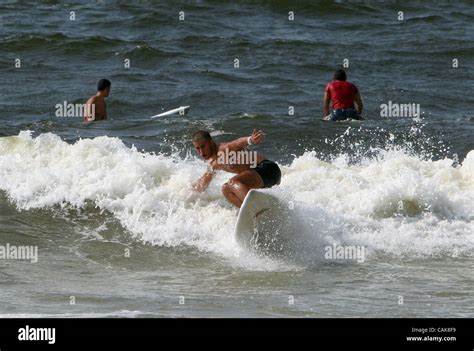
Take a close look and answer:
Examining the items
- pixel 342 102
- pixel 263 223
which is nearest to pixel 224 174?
pixel 263 223

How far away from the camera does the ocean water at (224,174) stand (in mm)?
9438

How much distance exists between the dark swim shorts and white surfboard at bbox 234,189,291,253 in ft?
0.85

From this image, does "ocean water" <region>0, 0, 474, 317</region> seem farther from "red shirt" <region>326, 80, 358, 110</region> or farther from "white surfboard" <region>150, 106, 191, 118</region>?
"red shirt" <region>326, 80, 358, 110</region>

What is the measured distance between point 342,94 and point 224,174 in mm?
5165

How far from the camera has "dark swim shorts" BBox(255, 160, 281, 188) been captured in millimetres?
10500

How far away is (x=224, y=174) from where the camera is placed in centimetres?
1243

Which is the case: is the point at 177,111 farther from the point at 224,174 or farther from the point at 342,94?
the point at 224,174

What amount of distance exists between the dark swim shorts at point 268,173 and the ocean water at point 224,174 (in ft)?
0.67

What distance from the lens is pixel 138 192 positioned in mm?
12281

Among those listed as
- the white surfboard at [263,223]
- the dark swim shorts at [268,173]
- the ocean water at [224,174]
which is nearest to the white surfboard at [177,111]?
the ocean water at [224,174]

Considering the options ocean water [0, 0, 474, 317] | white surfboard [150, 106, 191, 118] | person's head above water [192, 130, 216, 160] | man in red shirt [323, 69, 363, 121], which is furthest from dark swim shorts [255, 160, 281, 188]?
white surfboard [150, 106, 191, 118]
